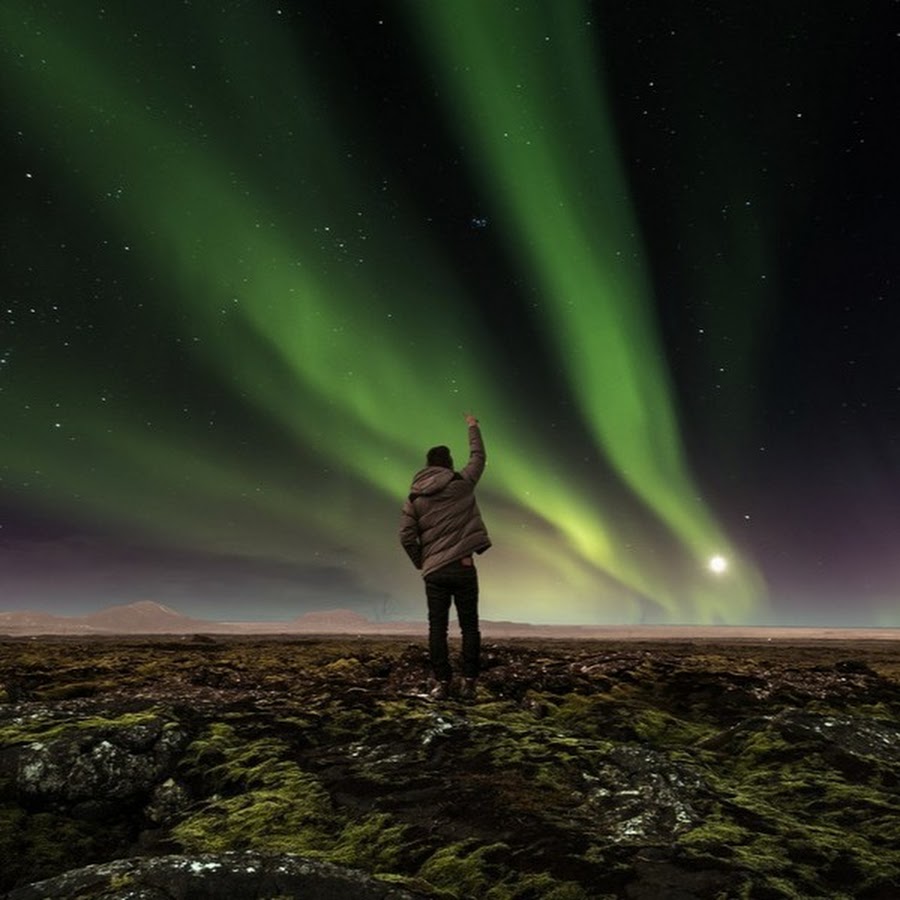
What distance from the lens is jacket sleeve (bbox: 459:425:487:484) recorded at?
36.4 feet

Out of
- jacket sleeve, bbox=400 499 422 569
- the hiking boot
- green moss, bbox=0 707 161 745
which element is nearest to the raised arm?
jacket sleeve, bbox=400 499 422 569

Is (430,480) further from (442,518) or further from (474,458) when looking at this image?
(474,458)

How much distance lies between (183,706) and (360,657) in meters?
6.94

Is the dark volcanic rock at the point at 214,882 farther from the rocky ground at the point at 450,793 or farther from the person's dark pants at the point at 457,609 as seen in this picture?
the person's dark pants at the point at 457,609

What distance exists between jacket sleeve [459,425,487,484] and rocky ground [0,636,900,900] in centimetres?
384

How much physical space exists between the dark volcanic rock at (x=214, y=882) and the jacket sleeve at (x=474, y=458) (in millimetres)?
7777

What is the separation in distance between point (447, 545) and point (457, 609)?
3.86 feet

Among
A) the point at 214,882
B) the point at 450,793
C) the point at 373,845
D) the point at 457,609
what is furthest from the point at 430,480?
the point at 214,882

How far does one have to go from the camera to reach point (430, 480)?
36.2ft

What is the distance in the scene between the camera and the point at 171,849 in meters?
4.43

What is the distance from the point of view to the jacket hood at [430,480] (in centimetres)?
1088

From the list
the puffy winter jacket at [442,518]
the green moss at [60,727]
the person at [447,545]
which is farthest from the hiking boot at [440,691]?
the green moss at [60,727]

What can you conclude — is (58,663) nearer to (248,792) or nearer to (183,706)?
(183,706)

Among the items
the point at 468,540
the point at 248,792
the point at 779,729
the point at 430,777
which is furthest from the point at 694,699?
the point at 248,792
